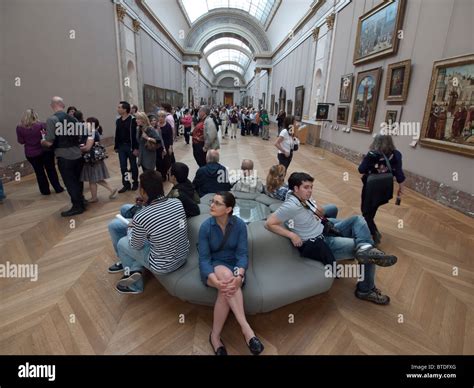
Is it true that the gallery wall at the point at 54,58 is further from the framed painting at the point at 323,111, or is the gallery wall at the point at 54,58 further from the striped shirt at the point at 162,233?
the framed painting at the point at 323,111

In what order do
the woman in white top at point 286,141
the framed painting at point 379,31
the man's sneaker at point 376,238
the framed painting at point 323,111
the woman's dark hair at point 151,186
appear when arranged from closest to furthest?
the woman's dark hair at point 151,186 < the man's sneaker at point 376,238 < the woman in white top at point 286,141 < the framed painting at point 379,31 < the framed painting at point 323,111

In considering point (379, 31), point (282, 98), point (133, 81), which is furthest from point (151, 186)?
point (282, 98)

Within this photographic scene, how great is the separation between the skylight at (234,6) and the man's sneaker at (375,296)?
24.8m

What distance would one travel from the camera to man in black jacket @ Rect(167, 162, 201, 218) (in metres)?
2.90

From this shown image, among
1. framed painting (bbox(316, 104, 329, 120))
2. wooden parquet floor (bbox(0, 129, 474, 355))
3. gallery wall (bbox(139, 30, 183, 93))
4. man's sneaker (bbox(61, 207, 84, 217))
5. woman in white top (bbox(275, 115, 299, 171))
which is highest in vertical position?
gallery wall (bbox(139, 30, 183, 93))

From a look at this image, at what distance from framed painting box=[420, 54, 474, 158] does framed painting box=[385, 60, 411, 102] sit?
0.86m

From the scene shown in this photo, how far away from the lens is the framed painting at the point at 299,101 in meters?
15.2

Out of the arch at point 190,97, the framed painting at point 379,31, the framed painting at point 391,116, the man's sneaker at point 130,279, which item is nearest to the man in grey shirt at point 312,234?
the man's sneaker at point 130,279

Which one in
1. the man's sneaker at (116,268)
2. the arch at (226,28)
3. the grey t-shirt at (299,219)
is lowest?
the man's sneaker at (116,268)

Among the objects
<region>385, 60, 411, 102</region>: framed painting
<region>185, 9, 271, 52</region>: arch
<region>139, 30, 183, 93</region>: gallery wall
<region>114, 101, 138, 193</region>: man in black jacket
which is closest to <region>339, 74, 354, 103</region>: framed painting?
<region>385, 60, 411, 102</region>: framed painting

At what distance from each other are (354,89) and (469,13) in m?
4.37

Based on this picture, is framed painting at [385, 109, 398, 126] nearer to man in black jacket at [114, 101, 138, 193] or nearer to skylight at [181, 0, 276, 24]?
man in black jacket at [114, 101, 138, 193]

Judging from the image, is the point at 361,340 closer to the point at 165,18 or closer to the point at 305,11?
the point at 305,11
